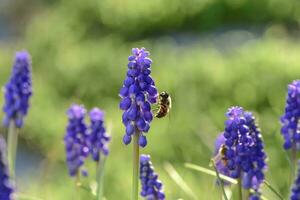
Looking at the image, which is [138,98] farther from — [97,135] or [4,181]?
[97,135]

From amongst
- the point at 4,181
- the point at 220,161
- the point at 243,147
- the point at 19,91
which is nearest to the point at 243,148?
the point at 243,147

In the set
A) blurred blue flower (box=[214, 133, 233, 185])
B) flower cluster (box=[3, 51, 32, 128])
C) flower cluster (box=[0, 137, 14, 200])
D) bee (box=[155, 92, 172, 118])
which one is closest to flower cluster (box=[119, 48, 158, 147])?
flower cluster (box=[0, 137, 14, 200])

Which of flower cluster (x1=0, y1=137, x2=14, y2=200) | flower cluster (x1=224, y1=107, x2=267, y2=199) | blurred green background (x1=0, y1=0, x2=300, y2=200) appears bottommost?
flower cluster (x1=0, y1=137, x2=14, y2=200)

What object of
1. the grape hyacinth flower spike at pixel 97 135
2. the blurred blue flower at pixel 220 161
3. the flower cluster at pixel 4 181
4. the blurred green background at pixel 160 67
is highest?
the blurred green background at pixel 160 67

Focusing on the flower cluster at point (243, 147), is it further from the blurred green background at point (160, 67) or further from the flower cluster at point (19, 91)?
the blurred green background at point (160, 67)

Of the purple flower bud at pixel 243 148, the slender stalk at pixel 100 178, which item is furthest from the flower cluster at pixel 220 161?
the slender stalk at pixel 100 178

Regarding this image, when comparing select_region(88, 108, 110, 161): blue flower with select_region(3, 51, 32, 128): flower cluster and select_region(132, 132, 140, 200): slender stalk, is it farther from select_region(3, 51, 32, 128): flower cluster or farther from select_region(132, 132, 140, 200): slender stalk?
select_region(132, 132, 140, 200): slender stalk
